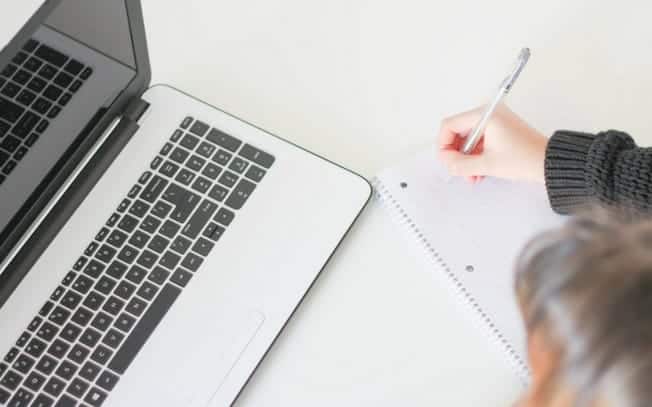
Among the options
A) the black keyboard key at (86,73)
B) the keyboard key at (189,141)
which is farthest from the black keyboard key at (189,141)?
the black keyboard key at (86,73)

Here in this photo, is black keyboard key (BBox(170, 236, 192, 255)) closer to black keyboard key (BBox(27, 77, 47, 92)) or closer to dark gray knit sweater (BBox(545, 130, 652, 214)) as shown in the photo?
black keyboard key (BBox(27, 77, 47, 92))

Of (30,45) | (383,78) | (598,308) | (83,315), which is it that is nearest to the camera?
(598,308)

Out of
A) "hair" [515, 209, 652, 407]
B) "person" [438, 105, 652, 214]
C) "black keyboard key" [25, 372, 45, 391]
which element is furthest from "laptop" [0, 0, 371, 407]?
"hair" [515, 209, 652, 407]

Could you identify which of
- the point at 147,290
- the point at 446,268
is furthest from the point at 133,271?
the point at 446,268

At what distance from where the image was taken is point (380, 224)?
0.75 meters

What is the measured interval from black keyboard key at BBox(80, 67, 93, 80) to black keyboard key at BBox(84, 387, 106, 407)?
0.89 ft

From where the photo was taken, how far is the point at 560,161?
2.40 ft

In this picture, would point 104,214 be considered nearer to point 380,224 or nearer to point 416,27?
point 380,224

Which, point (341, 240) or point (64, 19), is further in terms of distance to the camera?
point (341, 240)

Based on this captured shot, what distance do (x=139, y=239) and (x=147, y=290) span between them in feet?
0.17

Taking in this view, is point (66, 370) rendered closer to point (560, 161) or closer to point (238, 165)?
point (238, 165)

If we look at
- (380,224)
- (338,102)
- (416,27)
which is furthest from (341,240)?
(416,27)

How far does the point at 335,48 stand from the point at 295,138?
0.11m

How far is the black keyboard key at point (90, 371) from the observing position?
66cm
